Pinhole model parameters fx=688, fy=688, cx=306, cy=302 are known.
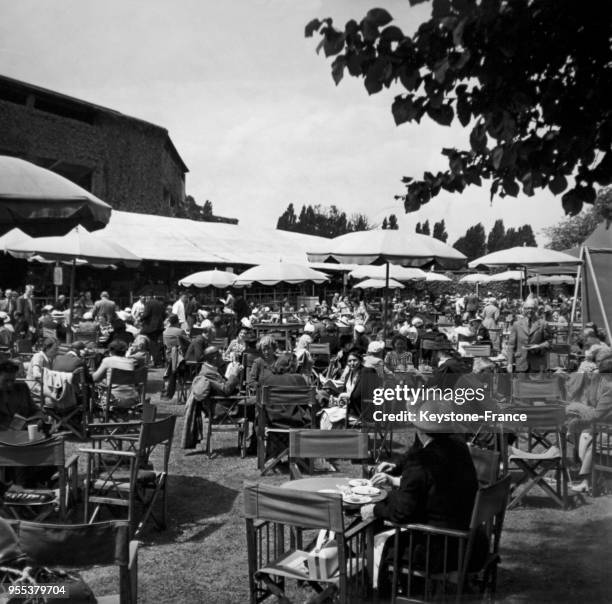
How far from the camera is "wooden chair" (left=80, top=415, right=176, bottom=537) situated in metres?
5.04

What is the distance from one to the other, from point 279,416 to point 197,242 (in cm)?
2904

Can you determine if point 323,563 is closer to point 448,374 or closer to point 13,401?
point 13,401

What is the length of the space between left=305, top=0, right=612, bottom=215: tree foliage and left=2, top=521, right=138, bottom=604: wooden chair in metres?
2.52

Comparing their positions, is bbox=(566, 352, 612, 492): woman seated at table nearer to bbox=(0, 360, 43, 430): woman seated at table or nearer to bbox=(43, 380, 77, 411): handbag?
bbox=(0, 360, 43, 430): woman seated at table

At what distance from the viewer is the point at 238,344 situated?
1092 cm

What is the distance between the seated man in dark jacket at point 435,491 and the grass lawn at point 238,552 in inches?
Answer: 41.6

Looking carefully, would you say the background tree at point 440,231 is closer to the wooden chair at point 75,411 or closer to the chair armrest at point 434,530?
the wooden chair at point 75,411

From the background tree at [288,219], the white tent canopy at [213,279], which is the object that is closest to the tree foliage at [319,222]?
the background tree at [288,219]

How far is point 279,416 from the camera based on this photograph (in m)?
7.24

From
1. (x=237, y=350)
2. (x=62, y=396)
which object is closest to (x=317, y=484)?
(x=62, y=396)

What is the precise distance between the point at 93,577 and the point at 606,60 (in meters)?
4.39

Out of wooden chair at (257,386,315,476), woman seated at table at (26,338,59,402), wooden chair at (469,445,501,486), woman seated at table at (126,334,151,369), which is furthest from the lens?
woman seated at table at (126,334,151,369)

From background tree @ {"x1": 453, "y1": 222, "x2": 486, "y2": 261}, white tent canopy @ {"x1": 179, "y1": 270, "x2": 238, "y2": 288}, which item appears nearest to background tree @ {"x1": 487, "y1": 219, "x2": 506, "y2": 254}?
background tree @ {"x1": 453, "y1": 222, "x2": 486, "y2": 261}

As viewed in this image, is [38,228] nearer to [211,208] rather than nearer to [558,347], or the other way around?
[558,347]
